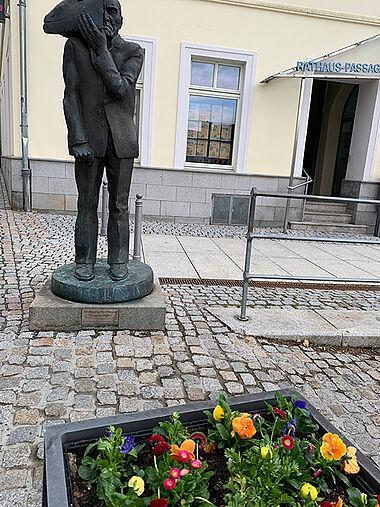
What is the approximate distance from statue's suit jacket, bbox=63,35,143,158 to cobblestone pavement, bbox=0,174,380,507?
1.47 m

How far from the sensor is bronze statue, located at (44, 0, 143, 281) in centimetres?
289

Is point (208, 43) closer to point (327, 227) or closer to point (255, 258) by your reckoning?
point (327, 227)

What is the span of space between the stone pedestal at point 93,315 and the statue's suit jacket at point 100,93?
1.17 meters

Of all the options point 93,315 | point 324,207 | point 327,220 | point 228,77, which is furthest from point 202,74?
point 93,315

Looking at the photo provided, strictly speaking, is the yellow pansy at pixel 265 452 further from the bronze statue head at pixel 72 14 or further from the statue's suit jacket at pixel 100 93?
the bronze statue head at pixel 72 14

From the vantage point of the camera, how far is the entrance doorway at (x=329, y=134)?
1126 centimetres

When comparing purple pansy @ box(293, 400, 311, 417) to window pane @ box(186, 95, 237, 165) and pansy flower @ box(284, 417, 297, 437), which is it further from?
window pane @ box(186, 95, 237, 165)

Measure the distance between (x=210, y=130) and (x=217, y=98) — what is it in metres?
0.69

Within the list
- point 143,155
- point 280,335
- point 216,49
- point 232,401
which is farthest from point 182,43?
point 232,401

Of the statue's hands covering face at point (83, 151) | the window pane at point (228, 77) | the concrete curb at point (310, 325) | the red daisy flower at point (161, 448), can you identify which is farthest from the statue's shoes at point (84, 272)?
the window pane at point (228, 77)

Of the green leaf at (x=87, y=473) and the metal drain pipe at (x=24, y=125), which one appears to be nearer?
the green leaf at (x=87, y=473)

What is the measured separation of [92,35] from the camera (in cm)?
287

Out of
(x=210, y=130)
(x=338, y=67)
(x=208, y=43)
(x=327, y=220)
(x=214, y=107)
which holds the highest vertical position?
(x=208, y=43)

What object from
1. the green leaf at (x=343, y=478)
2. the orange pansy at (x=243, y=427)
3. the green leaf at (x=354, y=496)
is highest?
the orange pansy at (x=243, y=427)
